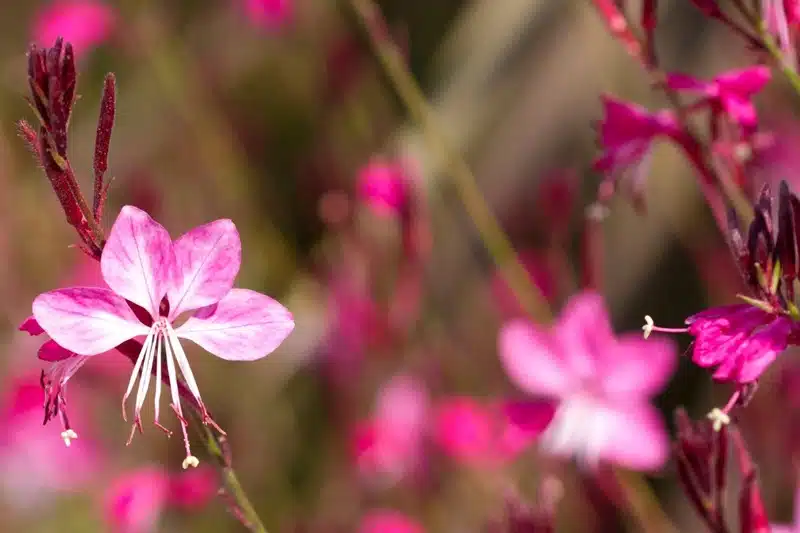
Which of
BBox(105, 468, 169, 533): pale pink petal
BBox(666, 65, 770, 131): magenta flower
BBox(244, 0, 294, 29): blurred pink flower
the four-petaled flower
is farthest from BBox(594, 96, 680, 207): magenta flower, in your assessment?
BBox(244, 0, 294, 29): blurred pink flower

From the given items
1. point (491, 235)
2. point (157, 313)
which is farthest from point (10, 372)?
point (157, 313)

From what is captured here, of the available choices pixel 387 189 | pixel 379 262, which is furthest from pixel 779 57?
pixel 379 262

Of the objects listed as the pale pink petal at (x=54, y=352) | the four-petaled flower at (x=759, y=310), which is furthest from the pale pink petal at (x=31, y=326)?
the four-petaled flower at (x=759, y=310)

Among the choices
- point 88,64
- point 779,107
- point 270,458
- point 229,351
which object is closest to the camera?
point 229,351

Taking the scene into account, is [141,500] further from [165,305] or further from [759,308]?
[759,308]

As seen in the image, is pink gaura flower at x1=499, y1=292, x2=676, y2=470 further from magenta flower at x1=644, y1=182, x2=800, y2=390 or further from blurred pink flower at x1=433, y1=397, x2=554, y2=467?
magenta flower at x1=644, y1=182, x2=800, y2=390

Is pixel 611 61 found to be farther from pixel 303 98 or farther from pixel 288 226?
pixel 303 98
